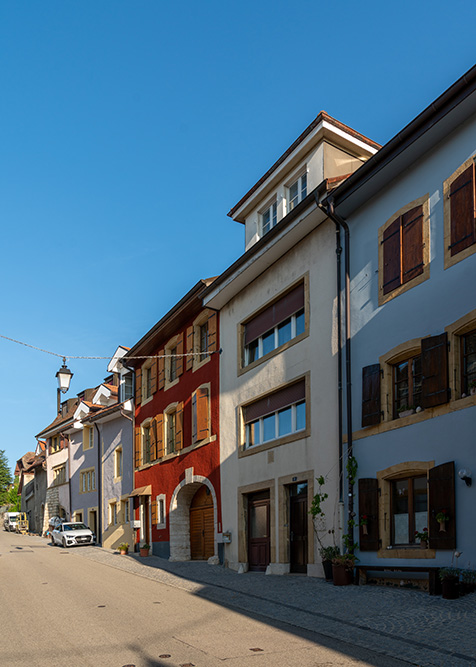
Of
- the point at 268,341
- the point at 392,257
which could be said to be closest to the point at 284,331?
the point at 268,341

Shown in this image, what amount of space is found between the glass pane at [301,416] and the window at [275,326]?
6.09ft

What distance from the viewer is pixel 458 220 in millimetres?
13289

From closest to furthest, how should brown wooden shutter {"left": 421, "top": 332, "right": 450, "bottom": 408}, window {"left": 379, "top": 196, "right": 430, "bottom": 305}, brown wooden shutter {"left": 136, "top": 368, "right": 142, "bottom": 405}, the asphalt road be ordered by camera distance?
the asphalt road
brown wooden shutter {"left": 421, "top": 332, "right": 450, "bottom": 408}
window {"left": 379, "top": 196, "right": 430, "bottom": 305}
brown wooden shutter {"left": 136, "top": 368, "right": 142, "bottom": 405}

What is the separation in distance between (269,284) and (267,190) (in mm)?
3033

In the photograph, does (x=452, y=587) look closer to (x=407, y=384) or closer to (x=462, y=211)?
(x=407, y=384)

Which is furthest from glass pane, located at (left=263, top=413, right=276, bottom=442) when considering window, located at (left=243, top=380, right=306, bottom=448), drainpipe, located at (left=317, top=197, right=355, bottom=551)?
drainpipe, located at (left=317, top=197, right=355, bottom=551)

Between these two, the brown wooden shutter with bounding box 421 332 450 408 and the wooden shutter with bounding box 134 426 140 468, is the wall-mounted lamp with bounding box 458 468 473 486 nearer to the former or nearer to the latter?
the brown wooden shutter with bounding box 421 332 450 408

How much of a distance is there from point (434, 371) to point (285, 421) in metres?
6.71

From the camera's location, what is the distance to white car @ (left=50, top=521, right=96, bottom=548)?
3416 centimetres

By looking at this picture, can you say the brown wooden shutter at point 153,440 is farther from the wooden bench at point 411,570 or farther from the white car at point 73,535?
the wooden bench at point 411,570

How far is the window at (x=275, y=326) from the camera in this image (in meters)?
19.2

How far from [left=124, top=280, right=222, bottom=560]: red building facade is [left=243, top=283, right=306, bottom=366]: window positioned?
6.99 feet

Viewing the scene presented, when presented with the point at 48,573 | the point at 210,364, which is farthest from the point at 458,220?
the point at 48,573

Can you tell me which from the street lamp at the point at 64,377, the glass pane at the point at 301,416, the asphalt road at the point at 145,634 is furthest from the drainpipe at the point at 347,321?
the street lamp at the point at 64,377
